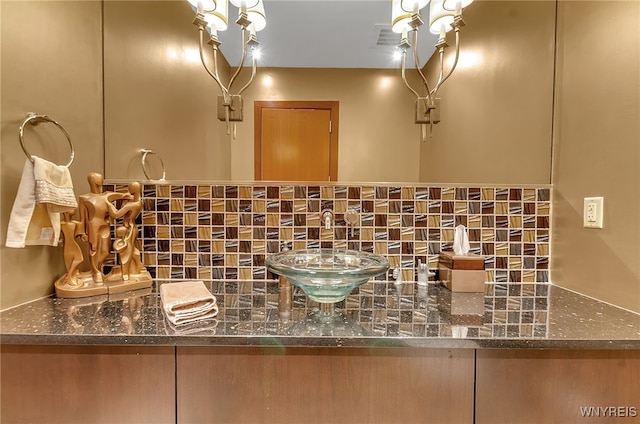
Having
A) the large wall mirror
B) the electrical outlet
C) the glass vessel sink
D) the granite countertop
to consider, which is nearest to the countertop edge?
the granite countertop

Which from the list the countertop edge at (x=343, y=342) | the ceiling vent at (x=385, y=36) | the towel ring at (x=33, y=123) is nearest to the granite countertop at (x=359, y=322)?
the countertop edge at (x=343, y=342)

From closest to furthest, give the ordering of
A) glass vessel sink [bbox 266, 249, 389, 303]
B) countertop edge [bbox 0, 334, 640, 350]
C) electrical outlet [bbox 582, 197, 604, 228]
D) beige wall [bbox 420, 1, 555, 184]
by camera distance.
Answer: countertop edge [bbox 0, 334, 640, 350], glass vessel sink [bbox 266, 249, 389, 303], electrical outlet [bbox 582, 197, 604, 228], beige wall [bbox 420, 1, 555, 184]

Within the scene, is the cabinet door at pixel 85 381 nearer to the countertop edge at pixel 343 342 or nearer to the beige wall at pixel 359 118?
the countertop edge at pixel 343 342

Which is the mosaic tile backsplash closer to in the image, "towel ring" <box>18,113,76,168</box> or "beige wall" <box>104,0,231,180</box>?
"beige wall" <box>104,0,231,180</box>

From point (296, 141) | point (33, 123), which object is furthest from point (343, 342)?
→ point (33, 123)

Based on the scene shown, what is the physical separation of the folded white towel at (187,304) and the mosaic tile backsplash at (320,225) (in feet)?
1.11

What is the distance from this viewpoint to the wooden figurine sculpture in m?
0.88

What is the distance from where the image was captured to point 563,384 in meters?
0.61

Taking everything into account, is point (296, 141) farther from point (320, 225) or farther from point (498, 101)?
point (498, 101)

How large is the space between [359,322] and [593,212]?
0.85 m

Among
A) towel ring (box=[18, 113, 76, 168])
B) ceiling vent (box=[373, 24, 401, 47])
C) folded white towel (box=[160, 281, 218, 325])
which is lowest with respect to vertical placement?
folded white towel (box=[160, 281, 218, 325])

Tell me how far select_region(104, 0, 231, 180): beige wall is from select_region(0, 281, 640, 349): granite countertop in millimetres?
534

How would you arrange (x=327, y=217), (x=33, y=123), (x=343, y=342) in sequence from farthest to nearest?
(x=327, y=217) → (x=33, y=123) → (x=343, y=342)

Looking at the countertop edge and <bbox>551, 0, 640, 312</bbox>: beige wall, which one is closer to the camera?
the countertop edge
